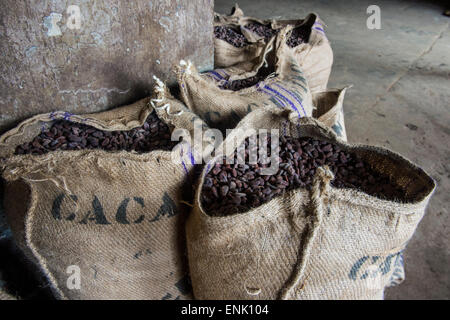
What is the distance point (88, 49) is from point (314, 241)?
121cm

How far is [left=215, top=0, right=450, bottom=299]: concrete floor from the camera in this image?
194 cm

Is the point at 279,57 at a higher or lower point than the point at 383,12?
higher

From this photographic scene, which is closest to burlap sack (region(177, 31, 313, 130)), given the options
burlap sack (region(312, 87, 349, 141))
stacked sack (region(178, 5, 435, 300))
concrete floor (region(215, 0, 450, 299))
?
stacked sack (region(178, 5, 435, 300))

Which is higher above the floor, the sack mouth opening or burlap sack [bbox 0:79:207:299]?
the sack mouth opening

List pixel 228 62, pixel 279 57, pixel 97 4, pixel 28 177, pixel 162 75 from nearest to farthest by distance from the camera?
pixel 28 177 < pixel 97 4 < pixel 162 75 < pixel 279 57 < pixel 228 62

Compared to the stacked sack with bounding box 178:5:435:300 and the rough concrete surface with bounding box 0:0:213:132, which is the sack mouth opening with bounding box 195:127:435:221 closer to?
the stacked sack with bounding box 178:5:435:300

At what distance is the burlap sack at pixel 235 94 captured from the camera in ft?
5.33

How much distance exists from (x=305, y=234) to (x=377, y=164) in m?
0.50

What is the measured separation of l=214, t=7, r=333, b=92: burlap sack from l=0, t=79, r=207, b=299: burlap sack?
1319mm

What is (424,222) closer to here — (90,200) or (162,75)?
(162,75)

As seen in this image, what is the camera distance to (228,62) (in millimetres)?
2404

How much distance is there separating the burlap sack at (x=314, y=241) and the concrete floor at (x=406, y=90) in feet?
2.78

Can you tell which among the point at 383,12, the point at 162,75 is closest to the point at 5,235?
the point at 162,75

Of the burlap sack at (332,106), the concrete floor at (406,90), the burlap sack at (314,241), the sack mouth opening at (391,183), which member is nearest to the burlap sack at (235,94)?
the burlap sack at (332,106)
